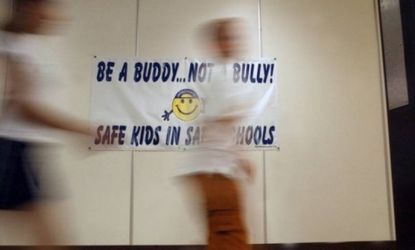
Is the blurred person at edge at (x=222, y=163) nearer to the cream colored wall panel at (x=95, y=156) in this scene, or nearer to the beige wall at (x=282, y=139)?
the beige wall at (x=282, y=139)

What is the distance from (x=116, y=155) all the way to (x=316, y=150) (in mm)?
1769

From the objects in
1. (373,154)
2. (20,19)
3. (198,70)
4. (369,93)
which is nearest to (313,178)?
(373,154)

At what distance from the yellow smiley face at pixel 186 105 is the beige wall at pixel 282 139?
35cm

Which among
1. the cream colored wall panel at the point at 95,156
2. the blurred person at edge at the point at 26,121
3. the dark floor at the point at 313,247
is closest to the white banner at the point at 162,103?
the cream colored wall panel at the point at 95,156

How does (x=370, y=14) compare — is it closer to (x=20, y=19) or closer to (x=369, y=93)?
(x=369, y=93)

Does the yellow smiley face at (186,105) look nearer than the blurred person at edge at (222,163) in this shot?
No

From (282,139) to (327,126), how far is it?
436mm

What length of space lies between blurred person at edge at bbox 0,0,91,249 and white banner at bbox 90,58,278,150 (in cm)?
218

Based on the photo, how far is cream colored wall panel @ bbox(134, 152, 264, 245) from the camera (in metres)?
3.86

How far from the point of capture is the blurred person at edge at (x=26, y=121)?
1.64 metres

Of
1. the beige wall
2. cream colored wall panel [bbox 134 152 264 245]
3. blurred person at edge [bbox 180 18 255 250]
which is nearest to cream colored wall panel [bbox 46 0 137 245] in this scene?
the beige wall

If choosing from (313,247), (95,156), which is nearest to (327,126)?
(313,247)

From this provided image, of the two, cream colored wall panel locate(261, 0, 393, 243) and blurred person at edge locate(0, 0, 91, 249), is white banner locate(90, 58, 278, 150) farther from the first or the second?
blurred person at edge locate(0, 0, 91, 249)

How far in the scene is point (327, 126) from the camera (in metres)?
4.07
